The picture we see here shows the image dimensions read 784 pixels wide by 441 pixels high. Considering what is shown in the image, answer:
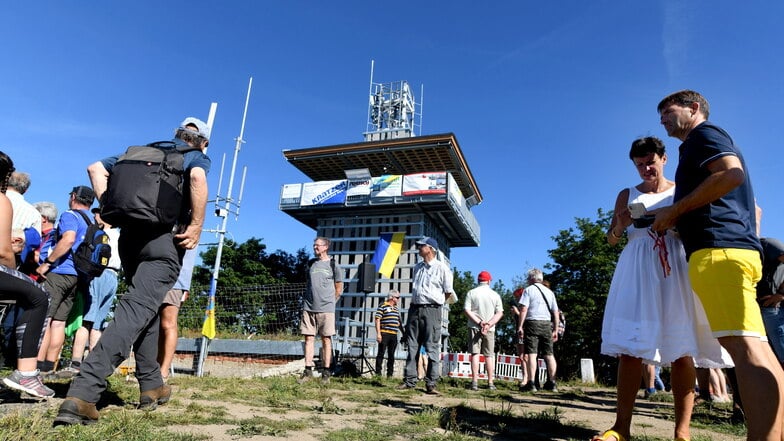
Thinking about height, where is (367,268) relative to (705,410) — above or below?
above

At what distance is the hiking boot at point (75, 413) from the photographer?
7.42 ft

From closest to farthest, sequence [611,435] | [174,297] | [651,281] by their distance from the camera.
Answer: [611,435], [651,281], [174,297]

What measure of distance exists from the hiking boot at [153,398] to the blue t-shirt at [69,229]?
7.75 ft

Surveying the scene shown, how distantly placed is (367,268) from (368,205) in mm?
15009

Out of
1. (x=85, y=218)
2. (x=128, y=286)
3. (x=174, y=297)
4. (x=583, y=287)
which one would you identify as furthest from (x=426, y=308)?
(x=583, y=287)

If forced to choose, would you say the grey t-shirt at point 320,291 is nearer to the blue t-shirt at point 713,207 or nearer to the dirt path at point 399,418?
the dirt path at point 399,418

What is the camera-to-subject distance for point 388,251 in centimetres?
2359

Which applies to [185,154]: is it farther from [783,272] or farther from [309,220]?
[309,220]

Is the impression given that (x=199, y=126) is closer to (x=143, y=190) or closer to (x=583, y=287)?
(x=143, y=190)

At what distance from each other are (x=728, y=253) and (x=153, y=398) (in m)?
3.42

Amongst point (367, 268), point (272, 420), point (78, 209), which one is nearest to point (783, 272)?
point (272, 420)

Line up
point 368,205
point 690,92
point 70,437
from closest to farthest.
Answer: point 70,437
point 690,92
point 368,205

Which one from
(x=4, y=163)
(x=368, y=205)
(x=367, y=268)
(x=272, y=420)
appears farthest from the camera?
(x=368, y=205)

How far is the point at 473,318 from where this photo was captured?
7484mm
